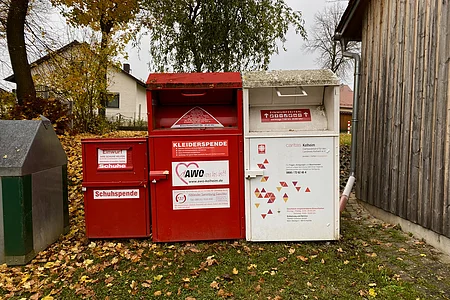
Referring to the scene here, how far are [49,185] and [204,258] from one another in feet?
6.98

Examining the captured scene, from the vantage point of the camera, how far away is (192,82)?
3.81 m

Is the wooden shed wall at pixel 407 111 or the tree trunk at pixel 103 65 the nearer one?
the wooden shed wall at pixel 407 111

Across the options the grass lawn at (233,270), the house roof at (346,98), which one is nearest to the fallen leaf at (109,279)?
the grass lawn at (233,270)

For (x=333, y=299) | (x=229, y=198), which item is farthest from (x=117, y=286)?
(x=333, y=299)

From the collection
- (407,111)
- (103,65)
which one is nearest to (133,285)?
(407,111)

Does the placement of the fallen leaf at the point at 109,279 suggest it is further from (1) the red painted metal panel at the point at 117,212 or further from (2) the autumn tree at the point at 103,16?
(2) the autumn tree at the point at 103,16

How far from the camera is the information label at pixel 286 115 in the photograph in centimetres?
409

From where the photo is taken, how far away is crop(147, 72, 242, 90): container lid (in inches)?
150

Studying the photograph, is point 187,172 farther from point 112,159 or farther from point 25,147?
point 25,147

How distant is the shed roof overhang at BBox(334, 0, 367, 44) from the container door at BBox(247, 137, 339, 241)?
339cm

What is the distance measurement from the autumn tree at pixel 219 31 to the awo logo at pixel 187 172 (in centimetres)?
855

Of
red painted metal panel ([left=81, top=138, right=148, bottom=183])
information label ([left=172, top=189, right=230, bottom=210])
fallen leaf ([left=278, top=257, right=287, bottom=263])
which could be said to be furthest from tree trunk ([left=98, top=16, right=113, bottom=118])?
fallen leaf ([left=278, top=257, right=287, bottom=263])

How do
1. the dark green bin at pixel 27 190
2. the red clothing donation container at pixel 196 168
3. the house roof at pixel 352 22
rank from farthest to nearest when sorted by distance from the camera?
1. the house roof at pixel 352 22
2. the red clothing donation container at pixel 196 168
3. the dark green bin at pixel 27 190

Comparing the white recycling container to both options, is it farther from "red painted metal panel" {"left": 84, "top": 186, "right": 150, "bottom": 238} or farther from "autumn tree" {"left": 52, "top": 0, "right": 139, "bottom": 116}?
"autumn tree" {"left": 52, "top": 0, "right": 139, "bottom": 116}
